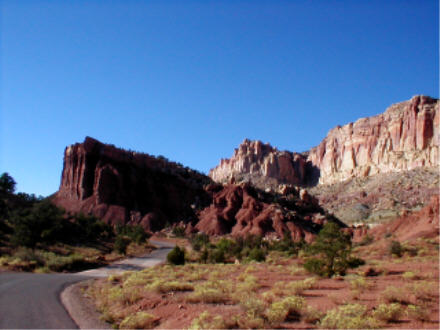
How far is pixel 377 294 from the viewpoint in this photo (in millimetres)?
12773

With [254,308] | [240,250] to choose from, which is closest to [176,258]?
[240,250]

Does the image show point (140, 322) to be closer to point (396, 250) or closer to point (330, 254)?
point (330, 254)

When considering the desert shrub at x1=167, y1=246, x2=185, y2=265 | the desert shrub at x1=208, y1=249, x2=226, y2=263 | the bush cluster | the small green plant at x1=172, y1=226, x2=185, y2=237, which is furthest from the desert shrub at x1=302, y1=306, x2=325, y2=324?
the small green plant at x1=172, y1=226, x2=185, y2=237

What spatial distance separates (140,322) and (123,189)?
6663 centimetres

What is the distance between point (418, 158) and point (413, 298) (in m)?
101

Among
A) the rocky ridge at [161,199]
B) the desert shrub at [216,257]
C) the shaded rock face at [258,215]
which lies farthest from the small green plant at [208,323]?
the rocky ridge at [161,199]

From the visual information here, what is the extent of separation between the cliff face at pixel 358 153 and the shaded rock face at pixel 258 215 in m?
26.8

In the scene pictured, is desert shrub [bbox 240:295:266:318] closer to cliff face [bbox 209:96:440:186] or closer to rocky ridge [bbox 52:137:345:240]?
rocky ridge [bbox 52:137:345:240]

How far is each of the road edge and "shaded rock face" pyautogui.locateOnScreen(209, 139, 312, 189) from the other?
391ft

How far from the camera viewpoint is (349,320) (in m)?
8.16

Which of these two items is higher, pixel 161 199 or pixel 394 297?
pixel 161 199

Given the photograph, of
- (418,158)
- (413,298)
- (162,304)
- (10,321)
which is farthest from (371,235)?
(418,158)

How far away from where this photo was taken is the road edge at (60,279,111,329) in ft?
32.5

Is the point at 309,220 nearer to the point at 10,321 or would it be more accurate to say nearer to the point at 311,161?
the point at 10,321
